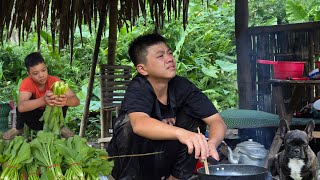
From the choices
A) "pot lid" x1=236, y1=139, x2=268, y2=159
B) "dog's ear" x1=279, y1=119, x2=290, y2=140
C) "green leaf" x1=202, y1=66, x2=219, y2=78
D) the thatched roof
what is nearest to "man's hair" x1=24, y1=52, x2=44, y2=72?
the thatched roof

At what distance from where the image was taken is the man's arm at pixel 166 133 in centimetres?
231

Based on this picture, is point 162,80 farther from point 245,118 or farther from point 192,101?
point 245,118

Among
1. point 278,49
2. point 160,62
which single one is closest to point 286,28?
point 278,49

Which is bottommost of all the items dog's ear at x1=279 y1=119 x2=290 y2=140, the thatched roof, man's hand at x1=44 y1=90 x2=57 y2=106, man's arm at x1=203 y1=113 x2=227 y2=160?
dog's ear at x1=279 y1=119 x2=290 y2=140

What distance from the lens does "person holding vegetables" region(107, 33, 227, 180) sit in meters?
3.05

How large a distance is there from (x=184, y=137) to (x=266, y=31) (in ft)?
12.0

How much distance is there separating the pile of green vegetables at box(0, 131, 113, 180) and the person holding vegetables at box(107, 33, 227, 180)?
17.9 inches

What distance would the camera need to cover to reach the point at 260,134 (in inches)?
213

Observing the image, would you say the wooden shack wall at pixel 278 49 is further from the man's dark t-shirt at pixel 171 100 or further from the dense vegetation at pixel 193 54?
the dense vegetation at pixel 193 54

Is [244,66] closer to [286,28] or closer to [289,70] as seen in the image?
[286,28]

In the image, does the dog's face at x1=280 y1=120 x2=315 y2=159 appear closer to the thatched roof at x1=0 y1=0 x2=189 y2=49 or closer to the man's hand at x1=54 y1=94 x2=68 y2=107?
the man's hand at x1=54 y1=94 x2=68 y2=107

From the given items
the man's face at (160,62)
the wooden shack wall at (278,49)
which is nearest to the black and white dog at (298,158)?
the man's face at (160,62)

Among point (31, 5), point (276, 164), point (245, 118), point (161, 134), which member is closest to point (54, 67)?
Answer: point (31, 5)

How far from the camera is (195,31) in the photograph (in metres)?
10.3
